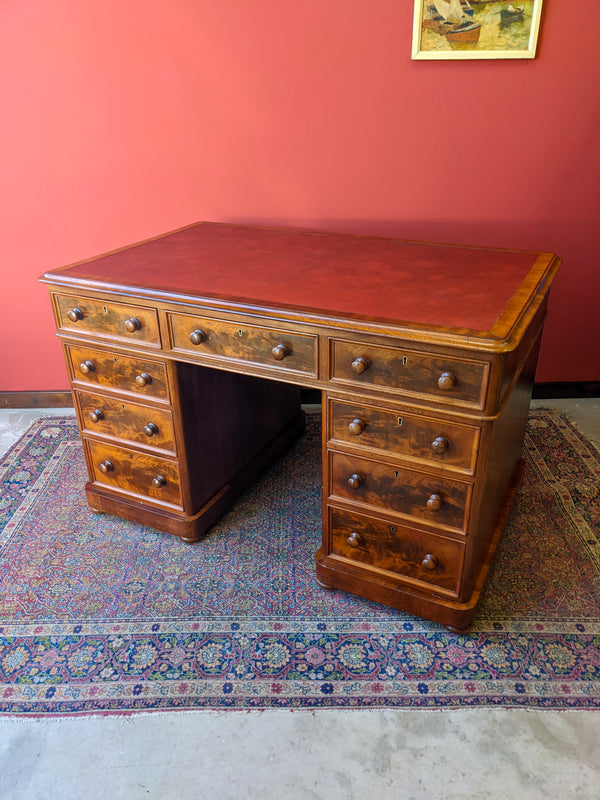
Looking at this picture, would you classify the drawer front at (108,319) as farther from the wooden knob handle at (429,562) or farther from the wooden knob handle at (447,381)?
the wooden knob handle at (429,562)

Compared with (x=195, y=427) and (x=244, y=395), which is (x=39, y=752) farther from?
(x=244, y=395)

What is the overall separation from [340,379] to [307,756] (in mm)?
978

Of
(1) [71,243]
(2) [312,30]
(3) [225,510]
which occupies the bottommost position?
(3) [225,510]

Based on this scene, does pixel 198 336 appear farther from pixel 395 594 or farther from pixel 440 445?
pixel 395 594

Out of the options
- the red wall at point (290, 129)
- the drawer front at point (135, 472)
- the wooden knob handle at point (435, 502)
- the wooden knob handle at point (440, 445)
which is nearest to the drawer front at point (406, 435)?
the wooden knob handle at point (440, 445)

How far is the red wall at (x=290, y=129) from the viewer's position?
249cm

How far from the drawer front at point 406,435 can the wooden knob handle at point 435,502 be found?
0.10 meters

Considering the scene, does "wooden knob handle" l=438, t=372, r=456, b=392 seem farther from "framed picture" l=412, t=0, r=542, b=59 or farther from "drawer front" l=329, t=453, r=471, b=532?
"framed picture" l=412, t=0, r=542, b=59

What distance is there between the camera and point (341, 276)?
6.43 feet

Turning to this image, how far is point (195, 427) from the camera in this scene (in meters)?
2.19

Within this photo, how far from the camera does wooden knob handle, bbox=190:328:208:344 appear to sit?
74.4 inches

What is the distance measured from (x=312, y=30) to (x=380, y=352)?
162cm

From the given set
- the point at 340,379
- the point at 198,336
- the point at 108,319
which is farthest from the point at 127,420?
the point at 340,379

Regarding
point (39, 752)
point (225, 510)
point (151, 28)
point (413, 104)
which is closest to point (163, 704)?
point (39, 752)
